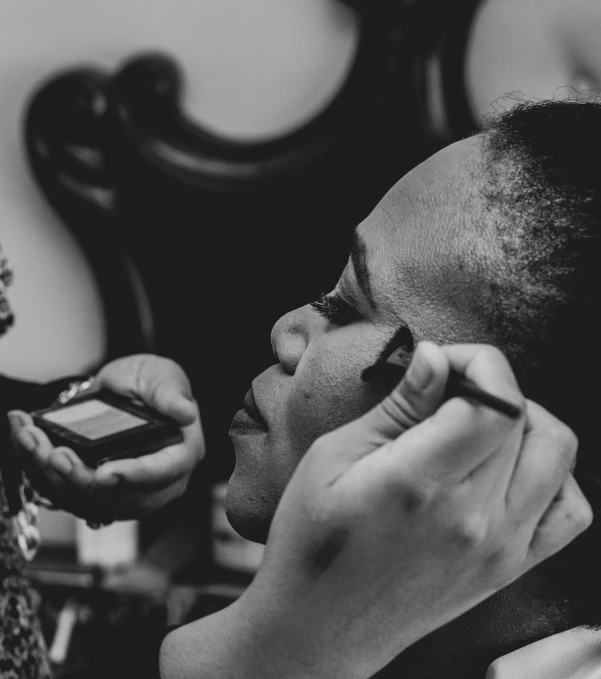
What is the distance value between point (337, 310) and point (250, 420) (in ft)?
0.41

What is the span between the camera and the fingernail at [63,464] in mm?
869

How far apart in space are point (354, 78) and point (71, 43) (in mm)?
605

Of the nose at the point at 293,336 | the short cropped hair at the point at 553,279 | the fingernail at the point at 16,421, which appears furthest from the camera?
the fingernail at the point at 16,421

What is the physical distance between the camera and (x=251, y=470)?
65 cm

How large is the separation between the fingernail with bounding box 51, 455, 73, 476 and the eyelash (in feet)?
1.22

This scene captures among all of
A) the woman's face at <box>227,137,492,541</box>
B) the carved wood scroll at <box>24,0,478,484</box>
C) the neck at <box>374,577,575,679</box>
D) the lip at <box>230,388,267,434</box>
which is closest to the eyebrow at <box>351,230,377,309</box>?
the woman's face at <box>227,137,492,541</box>

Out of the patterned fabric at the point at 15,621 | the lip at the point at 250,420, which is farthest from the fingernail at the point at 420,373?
the patterned fabric at the point at 15,621

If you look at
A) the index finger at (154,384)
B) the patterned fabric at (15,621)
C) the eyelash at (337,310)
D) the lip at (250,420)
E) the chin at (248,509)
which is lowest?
→ the patterned fabric at (15,621)

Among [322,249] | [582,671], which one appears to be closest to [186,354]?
[322,249]

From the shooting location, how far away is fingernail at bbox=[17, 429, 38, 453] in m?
0.92

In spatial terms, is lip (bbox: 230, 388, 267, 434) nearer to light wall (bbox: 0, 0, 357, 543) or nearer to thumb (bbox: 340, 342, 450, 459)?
thumb (bbox: 340, 342, 450, 459)

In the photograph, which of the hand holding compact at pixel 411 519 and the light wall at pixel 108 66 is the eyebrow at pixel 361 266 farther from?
the light wall at pixel 108 66

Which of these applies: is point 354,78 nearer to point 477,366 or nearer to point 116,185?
point 116,185

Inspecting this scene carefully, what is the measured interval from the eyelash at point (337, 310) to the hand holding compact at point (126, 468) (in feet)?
1.08
